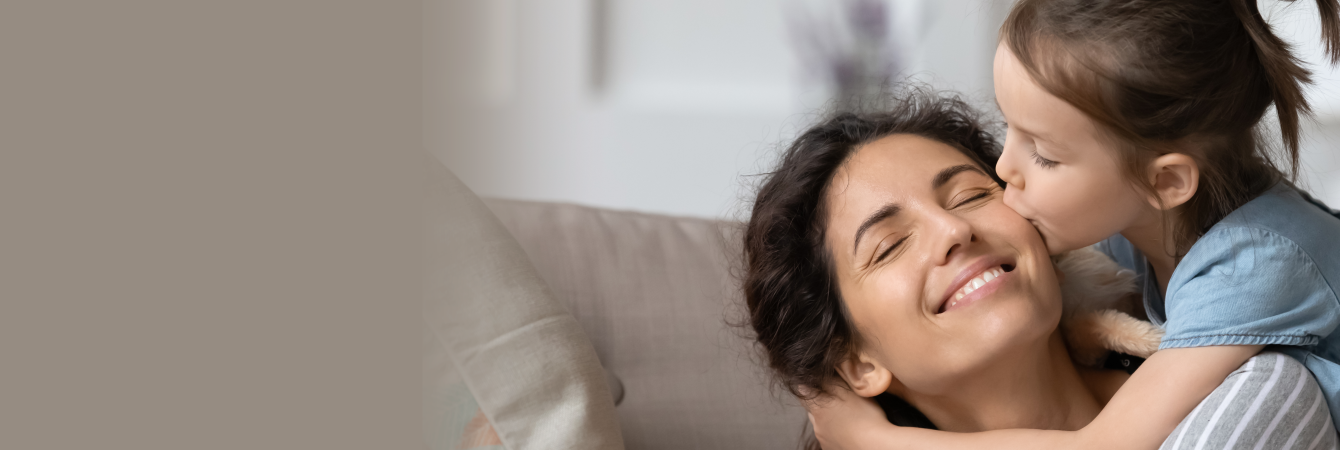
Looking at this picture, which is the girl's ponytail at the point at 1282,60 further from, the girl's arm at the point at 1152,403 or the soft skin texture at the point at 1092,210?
the girl's arm at the point at 1152,403

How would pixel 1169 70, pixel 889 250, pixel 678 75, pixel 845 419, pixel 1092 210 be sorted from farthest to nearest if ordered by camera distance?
pixel 678 75 → pixel 845 419 → pixel 889 250 → pixel 1092 210 → pixel 1169 70

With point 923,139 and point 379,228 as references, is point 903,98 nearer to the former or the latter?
point 923,139

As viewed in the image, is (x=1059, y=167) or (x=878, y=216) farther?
(x=878, y=216)

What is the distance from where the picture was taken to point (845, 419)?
4.34 feet

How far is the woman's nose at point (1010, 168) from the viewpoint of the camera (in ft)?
3.70

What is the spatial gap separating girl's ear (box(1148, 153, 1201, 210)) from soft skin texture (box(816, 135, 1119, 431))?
16 cm

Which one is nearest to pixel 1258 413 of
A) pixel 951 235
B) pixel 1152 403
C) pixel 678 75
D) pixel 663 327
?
pixel 1152 403

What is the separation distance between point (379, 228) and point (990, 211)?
865 millimetres

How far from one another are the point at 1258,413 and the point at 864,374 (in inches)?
19.2

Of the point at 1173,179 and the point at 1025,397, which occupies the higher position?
the point at 1173,179

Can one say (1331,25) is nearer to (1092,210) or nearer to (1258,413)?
(1092,210)

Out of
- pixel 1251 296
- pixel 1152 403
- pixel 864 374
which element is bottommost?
pixel 864 374

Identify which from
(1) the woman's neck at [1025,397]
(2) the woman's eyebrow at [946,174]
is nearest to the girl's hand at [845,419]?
(1) the woman's neck at [1025,397]

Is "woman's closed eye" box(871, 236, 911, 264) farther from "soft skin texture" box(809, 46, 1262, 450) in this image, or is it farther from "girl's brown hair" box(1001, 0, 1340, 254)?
"girl's brown hair" box(1001, 0, 1340, 254)
